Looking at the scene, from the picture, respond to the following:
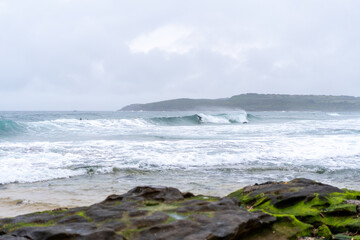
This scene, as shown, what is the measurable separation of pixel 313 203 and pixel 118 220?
276 cm

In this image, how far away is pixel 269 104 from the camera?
164 m

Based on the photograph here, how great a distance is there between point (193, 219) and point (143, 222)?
0.55 m

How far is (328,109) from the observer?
5797 inches

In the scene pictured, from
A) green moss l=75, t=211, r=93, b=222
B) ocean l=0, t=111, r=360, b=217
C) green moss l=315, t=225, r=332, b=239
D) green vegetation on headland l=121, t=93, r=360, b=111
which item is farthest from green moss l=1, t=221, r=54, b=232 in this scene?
green vegetation on headland l=121, t=93, r=360, b=111

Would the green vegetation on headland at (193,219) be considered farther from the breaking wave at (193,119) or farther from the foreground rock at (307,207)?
the breaking wave at (193,119)

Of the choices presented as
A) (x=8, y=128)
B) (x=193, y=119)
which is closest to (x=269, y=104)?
(x=193, y=119)

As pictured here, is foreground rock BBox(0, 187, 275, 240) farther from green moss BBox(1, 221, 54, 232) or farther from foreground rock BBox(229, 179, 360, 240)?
foreground rock BBox(229, 179, 360, 240)

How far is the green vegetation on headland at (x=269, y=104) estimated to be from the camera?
151125mm

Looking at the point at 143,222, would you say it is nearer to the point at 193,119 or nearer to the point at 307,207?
the point at 307,207

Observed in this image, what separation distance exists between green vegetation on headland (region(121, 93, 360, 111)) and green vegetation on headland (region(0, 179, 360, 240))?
144m

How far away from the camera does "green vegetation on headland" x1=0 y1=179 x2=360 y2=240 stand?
3.52 metres

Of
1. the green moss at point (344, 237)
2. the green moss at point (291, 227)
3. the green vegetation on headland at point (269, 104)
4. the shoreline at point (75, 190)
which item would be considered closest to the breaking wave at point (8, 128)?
the shoreline at point (75, 190)

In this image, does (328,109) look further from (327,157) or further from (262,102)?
(327,157)

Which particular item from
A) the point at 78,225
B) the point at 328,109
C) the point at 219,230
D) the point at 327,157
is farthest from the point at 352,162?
the point at 328,109
